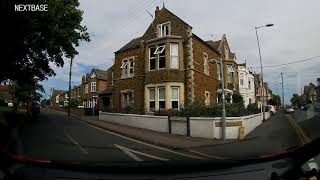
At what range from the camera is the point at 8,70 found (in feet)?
4.37

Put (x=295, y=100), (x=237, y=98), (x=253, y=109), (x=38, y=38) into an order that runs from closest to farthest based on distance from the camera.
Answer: (x=38, y=38), (x=295, y=100), (x=237, y=98), (x=253, y=109)

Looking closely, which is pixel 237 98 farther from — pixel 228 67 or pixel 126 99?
pixel 126 99

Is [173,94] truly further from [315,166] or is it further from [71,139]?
[315,166]

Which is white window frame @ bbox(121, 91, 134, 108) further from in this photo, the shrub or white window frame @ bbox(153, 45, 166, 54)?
the shrub

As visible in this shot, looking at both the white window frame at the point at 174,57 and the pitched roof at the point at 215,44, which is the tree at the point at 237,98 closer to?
the pitched roof at the point at 215,44

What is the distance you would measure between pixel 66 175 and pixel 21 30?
0.57m

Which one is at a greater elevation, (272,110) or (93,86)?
(93,86)

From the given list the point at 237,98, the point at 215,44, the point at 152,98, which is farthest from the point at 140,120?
the point at 237,98

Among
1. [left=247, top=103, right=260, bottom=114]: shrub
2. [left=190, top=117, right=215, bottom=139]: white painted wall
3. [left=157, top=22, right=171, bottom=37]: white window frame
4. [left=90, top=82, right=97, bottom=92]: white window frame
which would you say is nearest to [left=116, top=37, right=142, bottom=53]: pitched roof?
[left=157, top=22, right=171, bottom=37]: white window frame

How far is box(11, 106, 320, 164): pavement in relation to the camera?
4.69 ft

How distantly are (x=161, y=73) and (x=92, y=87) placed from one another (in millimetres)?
345

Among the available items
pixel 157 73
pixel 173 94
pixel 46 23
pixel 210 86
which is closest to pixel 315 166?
pixel 210 86

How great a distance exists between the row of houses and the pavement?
0.50 feet

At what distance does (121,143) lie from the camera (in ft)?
5.16
